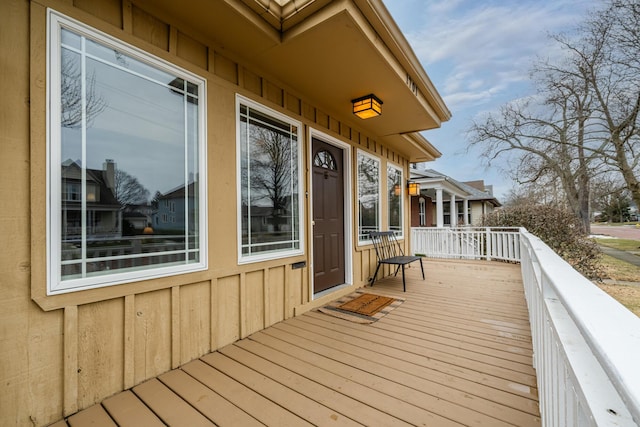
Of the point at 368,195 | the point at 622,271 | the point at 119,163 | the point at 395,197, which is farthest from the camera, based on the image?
the point at 622,271

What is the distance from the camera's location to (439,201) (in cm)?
972

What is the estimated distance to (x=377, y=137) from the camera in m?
4.97

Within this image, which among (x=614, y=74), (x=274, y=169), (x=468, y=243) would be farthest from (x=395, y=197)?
(x=614, y=74)

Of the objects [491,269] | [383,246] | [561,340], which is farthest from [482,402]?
[491,269]

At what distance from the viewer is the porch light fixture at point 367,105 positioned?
326 centimetres

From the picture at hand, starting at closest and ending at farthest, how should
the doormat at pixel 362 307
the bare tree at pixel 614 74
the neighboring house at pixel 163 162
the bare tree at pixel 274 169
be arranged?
the neighboring house at pixel 163 162 < the bare tree at pixel 274 169 < the doormat at pixel 362 307 < the bare tree at pixel 614 74

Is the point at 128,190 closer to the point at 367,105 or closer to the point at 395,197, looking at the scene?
the point at 367,105

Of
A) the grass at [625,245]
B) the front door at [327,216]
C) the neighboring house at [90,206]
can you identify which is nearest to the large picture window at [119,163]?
the neighboring house at [90,206]

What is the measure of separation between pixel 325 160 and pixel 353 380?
278 cm

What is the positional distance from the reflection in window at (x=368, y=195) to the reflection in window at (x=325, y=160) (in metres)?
0.66

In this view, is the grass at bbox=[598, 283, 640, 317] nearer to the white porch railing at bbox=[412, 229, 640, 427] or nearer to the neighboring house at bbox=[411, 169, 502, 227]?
the neighboring house at bbox=[411, 169, 502, 227]

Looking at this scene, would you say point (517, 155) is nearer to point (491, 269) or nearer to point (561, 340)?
point (491, 269)

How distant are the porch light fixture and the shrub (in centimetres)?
616

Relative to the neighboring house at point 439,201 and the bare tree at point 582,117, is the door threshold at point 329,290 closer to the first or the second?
the neighboring house at point 439,201
